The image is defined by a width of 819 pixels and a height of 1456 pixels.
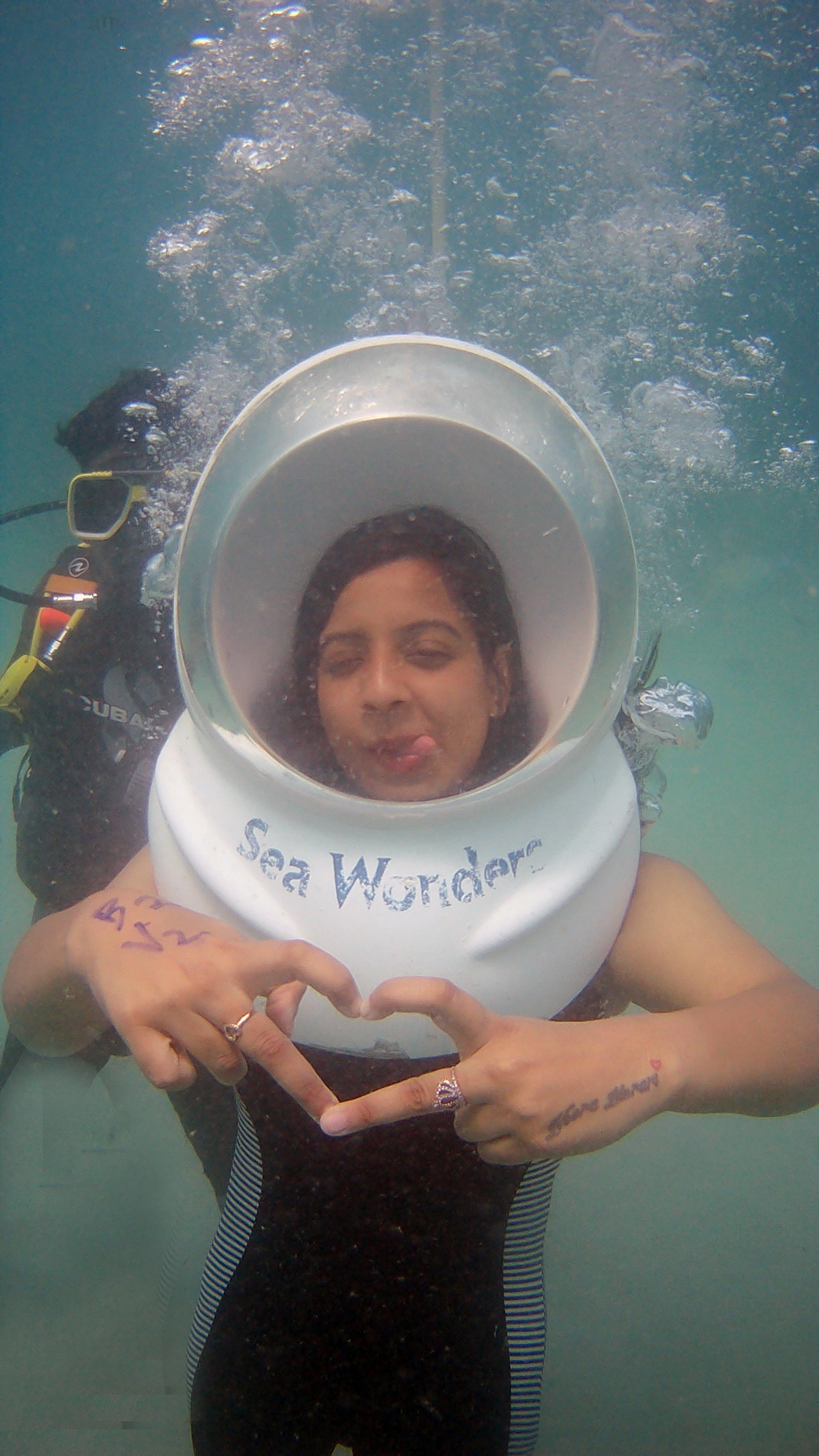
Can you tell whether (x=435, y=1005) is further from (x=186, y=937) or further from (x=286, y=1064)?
(x=186, y=937)

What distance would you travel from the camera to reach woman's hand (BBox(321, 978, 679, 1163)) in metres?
1.07

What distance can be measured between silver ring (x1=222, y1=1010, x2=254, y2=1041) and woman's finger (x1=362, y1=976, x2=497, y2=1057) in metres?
0.19

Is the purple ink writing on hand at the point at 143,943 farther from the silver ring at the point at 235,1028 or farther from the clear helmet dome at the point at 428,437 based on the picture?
the clear helmet dome at the point at 428,437

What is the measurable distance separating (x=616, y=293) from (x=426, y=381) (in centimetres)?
593

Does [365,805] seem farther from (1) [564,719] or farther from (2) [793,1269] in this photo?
(2) [793,1269]

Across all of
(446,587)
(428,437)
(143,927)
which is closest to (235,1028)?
(143,927)

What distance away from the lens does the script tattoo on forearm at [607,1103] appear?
114 cm

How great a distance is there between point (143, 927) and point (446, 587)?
43.0 inches

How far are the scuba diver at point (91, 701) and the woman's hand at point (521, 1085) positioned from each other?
7.86 feet

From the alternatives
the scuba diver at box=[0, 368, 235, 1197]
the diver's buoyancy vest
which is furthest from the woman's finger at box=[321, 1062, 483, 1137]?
the diver's buoyancy vest

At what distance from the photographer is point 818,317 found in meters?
6.86

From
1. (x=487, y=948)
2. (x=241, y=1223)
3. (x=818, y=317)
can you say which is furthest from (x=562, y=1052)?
(x=818, y=317)

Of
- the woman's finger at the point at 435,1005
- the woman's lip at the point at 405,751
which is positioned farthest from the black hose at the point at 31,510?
the woman's finger at the point at 435,1005

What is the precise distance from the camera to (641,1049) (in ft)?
4.08
